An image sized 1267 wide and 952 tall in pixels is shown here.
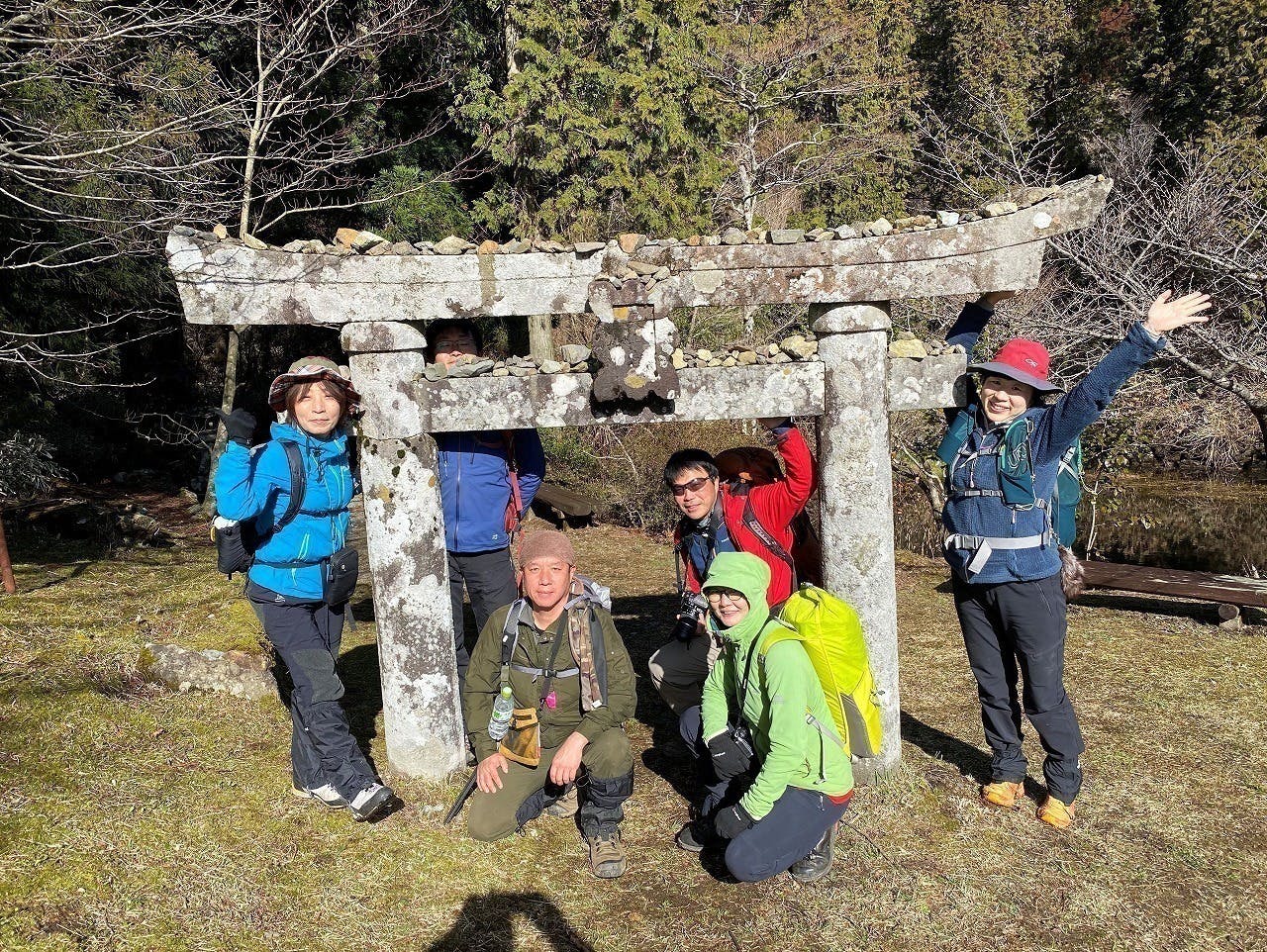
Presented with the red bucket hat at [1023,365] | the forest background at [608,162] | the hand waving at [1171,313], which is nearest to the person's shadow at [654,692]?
the red bucket hat at [1023,365]

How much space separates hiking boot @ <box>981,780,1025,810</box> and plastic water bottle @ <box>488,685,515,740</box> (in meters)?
2.32

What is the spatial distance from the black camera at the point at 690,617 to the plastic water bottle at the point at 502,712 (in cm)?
107

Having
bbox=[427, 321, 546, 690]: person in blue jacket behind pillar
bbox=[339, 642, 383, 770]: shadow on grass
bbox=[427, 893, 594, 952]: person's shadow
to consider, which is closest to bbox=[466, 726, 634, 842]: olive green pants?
bbox=[427, 893, 594, 952]: person's shadow

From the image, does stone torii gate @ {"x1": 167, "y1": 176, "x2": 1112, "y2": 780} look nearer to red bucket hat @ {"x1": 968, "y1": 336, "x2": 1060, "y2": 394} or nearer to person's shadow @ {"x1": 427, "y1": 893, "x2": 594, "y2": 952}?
red bucket hat @ {"x1": 968, "y1": 336, "x2": 1060, "y2": 394}

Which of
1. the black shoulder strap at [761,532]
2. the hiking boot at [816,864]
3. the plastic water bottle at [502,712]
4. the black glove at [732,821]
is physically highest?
the black shoulder strap at [761,532]

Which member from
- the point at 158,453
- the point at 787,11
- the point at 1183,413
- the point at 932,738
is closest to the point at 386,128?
the point at 158,453

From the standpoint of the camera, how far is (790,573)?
15.3ft

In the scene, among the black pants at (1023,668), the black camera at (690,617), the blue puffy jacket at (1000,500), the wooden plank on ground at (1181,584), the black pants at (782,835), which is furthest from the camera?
the wooden plank on ground at (1181,584)

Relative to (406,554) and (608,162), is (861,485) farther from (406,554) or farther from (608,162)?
(608,162)

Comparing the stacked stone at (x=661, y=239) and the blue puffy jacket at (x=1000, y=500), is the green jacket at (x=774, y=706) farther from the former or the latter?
the stacked stone at (x=661, y=239)

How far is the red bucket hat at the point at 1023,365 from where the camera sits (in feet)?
12.7

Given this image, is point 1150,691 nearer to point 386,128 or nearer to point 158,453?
point 386,128

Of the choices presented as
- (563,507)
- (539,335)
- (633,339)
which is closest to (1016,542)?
(633,339)

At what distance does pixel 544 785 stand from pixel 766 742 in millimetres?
1155
